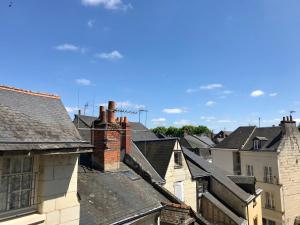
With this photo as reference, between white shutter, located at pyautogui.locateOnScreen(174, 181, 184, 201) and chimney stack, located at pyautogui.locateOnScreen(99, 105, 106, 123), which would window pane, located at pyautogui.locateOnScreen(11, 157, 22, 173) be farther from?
white shutter, located at pyautogui.locateOnScreen(174, 181, 184, 201)

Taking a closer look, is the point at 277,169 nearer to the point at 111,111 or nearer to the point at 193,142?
the point at 193,142

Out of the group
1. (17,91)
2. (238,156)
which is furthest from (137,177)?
(238,156)

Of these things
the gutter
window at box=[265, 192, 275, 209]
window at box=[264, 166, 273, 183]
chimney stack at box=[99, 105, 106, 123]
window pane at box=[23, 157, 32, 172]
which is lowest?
window at box=[265, 192, 275, 209]

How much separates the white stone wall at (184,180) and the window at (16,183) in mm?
10807

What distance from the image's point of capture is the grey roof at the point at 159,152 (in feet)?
55.1

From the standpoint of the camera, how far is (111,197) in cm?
1029

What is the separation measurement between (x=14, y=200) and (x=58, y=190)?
41.6 inches

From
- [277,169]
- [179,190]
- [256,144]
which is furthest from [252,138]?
[179,190]

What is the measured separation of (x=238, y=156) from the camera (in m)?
35.0

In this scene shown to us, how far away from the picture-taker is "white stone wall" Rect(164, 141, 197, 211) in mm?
16720

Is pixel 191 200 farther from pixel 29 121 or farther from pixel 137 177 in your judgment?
pixel 29 121

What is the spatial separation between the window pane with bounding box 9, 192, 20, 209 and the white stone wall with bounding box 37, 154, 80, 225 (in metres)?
0.48

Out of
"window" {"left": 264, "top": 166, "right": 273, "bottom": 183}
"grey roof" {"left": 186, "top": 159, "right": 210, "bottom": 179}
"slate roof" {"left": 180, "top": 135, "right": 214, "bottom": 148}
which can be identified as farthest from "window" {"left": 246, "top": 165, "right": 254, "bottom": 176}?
"grey roof" {"left": 186, "top": 159, "right": 210, "bottom": 179}

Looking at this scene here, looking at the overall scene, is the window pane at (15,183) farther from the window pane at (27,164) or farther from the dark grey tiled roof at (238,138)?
the dark grey tiled roof at (238,138)
